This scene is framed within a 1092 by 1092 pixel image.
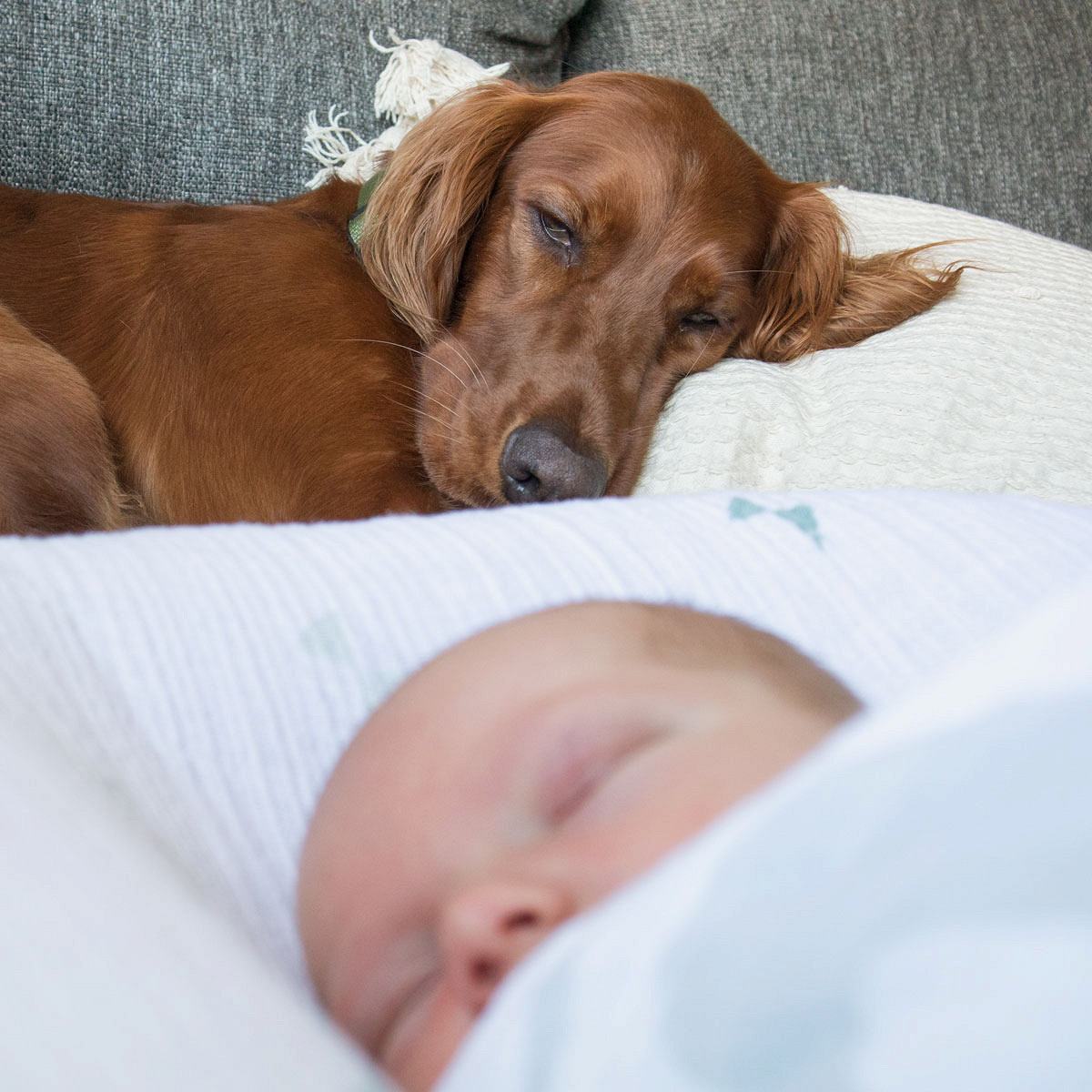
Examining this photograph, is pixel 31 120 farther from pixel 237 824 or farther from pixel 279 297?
pixel 237 824

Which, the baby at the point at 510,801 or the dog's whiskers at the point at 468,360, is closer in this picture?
the baby at the point at 510,801

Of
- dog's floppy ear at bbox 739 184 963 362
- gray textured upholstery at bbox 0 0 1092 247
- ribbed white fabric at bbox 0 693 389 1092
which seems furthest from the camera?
gray textured upholstery at bbox 0 0 1092 247

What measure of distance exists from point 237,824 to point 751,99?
2.14 m

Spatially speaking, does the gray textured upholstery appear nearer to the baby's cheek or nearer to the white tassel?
the white tassel

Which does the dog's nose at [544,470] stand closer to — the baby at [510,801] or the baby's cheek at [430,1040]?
the baby at [510,801]

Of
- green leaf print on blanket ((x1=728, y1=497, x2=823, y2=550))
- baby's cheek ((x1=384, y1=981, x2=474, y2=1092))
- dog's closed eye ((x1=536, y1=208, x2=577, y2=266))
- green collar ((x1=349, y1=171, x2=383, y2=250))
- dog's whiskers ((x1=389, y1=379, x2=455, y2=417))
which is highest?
dog's closed eye ((x1=536, y1=208, x2=577, y2=266))

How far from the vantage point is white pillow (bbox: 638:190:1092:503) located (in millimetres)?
1176

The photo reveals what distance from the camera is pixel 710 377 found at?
4.85ft

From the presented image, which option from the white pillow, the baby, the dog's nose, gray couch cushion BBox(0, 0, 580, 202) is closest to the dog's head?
the dog's nose

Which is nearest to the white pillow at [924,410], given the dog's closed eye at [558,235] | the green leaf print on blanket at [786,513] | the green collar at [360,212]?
the dog's closed eye at [558,235]

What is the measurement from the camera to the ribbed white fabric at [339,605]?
22.8 inches

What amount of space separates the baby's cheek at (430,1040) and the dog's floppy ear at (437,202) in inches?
48.3

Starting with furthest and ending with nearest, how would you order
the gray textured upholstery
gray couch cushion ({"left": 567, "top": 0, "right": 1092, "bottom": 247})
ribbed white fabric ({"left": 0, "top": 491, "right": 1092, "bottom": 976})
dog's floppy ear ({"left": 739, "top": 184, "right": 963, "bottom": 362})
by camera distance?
gray couch cushion ({"left": 567, "top": 0, "right": 1092, "bottom": 247}) < the gray textured upholstery < dog's floppy ear ({"left": 739, "top": 184, "right": 963, "bottom": 362}) < ribbed white fabric ({"left": 0, "top": 491, "right": 1092, "bottom": 976})

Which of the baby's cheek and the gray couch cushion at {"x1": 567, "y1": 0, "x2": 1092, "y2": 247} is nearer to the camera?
the baby's cheek
